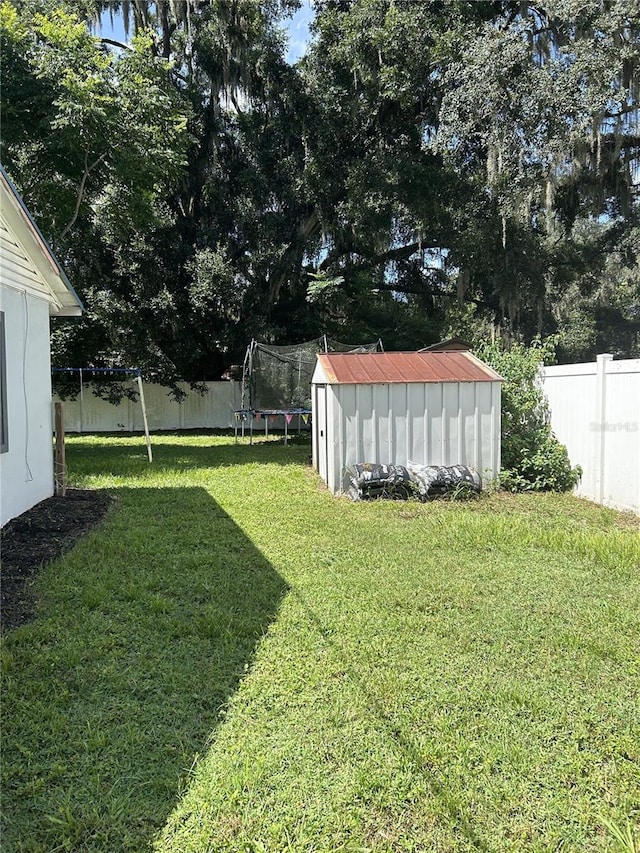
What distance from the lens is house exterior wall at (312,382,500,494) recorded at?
258 inches

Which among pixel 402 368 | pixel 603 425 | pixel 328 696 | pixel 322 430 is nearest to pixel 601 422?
pixel 603 425

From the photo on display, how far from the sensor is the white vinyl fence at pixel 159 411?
15.4 metres

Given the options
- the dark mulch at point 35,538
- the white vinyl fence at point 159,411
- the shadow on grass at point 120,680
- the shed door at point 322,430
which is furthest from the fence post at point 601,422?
the white vinyl fence at point 159,411

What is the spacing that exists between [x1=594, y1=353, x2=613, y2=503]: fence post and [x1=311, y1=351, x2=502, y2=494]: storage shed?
3.70 ft

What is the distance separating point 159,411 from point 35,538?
37.2ft

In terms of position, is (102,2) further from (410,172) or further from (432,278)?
(432,278)

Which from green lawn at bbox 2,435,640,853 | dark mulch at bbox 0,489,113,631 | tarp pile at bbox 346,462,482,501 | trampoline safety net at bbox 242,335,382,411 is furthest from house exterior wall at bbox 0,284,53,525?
trampoline safety net at bbox 242,335,382,411

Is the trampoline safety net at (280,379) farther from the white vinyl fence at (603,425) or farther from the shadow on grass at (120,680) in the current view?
the shadow on grass at (120,680)

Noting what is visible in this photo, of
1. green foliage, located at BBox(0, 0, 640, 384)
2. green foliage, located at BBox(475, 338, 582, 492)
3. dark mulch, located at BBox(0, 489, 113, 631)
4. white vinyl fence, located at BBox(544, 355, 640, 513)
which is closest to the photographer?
dark mulch, located at BBox(0, 489, 113, 631)

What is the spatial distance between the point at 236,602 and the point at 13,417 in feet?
10.7

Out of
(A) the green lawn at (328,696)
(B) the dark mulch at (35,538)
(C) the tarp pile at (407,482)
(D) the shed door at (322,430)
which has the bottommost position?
(A) the green lawn at (328,696)

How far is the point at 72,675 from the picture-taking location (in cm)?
268

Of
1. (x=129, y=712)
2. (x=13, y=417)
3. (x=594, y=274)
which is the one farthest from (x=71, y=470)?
(x=594, y=274)

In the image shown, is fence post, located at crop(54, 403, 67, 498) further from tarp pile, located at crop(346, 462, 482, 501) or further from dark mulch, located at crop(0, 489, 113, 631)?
tarp pile, located at crop(346, 462, 482, 501)
